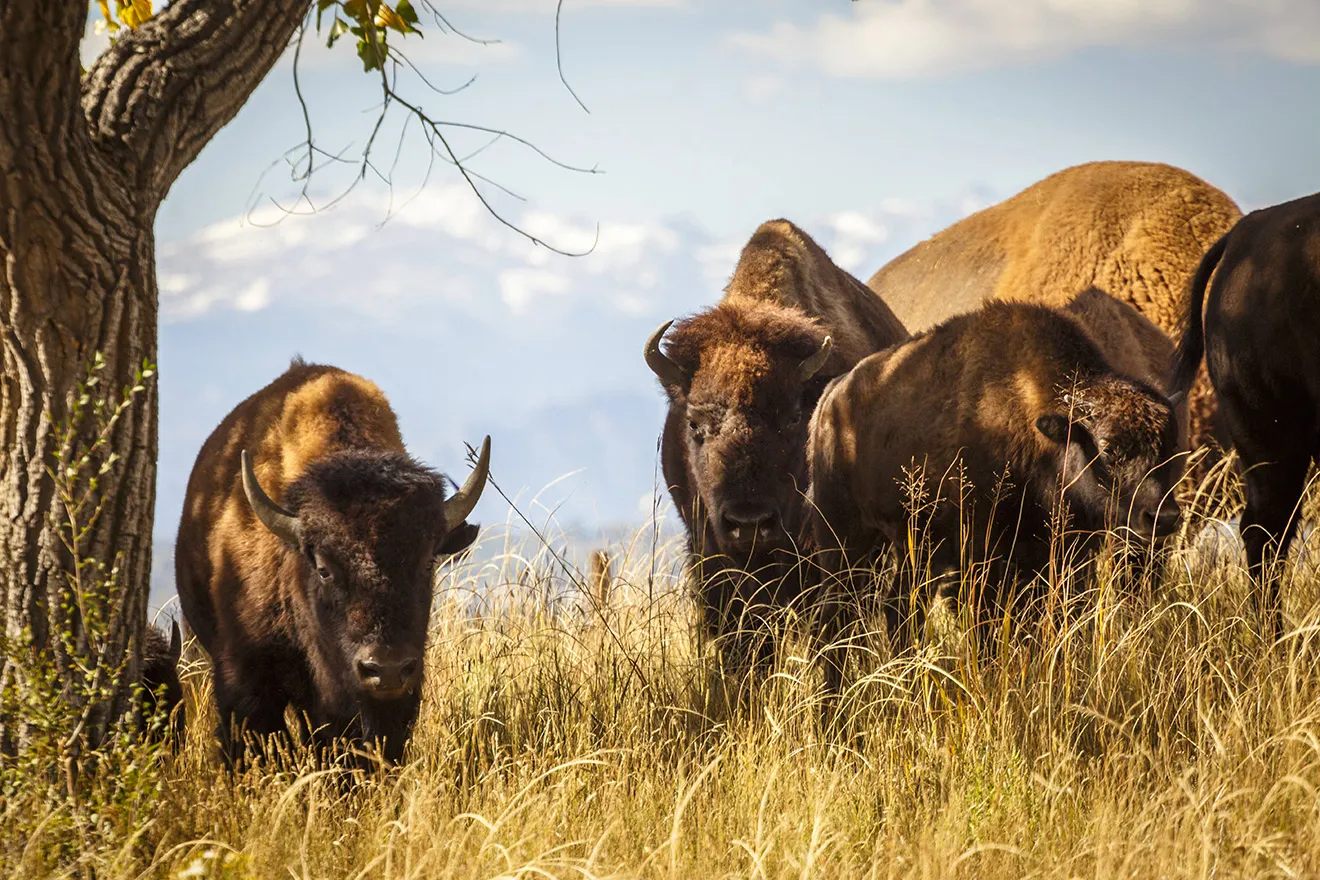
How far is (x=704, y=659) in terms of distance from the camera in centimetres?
617

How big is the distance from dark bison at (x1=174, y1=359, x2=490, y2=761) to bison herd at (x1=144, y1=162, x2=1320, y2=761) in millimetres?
12

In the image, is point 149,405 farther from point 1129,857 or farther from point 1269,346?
point 1269,346

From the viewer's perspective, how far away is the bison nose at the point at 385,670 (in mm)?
4836

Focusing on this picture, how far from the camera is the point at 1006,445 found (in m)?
5.82

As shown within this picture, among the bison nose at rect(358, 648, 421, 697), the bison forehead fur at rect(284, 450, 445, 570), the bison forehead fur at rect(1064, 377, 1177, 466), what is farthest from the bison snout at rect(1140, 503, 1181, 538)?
the bison nose at rect(358, 648, 421, 697)

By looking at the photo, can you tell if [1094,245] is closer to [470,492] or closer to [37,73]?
[470,492]

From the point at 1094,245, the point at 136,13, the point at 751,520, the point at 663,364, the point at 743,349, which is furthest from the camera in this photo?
the point at 1094,245

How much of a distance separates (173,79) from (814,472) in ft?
11.4

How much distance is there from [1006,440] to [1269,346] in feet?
5.41

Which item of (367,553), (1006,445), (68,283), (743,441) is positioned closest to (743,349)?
(743,441)

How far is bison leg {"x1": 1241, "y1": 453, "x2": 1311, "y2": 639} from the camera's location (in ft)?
22.0

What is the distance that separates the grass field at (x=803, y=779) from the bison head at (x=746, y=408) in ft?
2.56

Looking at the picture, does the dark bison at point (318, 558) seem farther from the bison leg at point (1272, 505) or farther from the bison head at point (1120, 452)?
the bison leg at point (1272, 505)

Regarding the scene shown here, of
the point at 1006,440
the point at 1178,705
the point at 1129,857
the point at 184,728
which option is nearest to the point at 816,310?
the point at 1006,440
